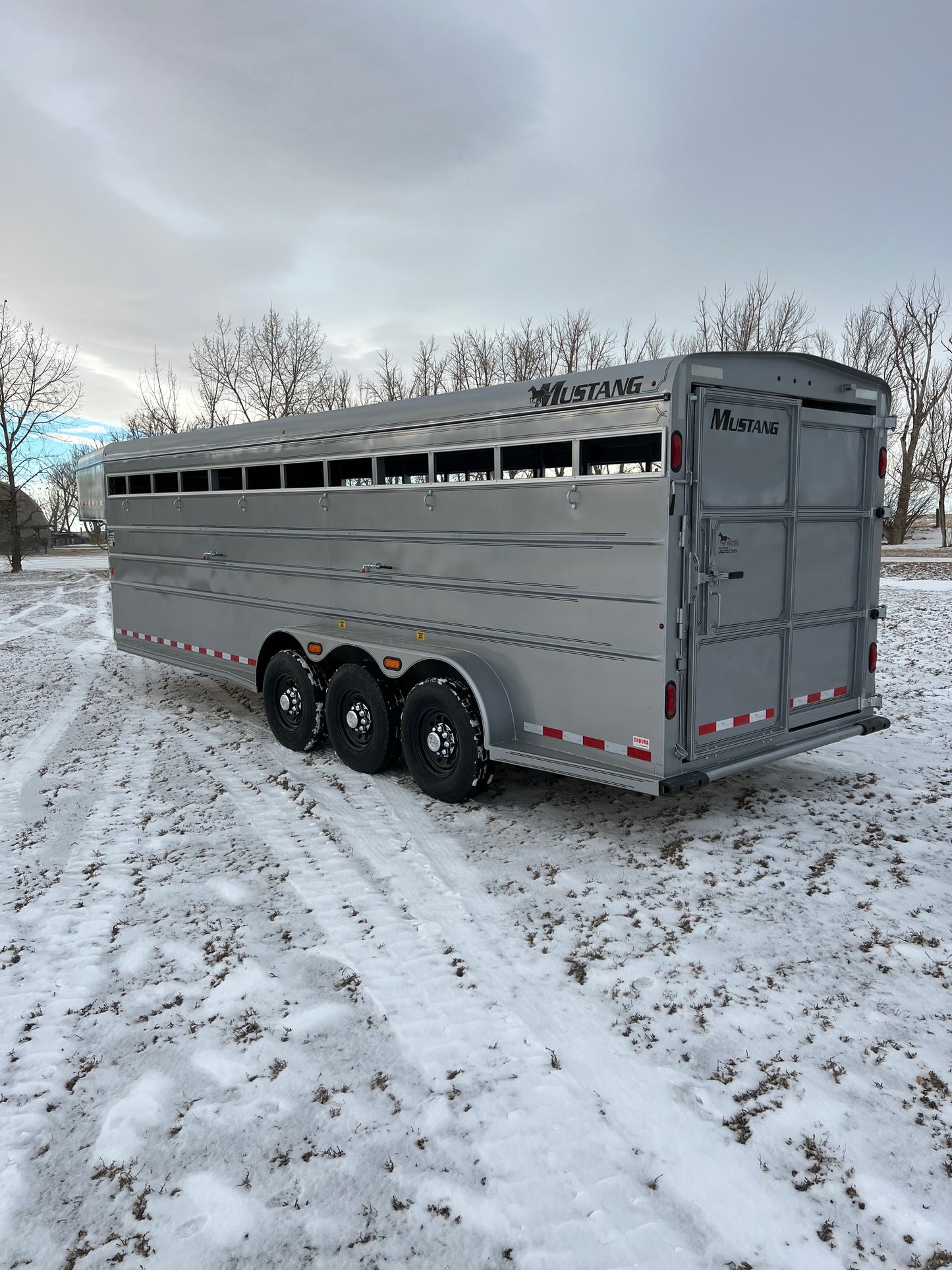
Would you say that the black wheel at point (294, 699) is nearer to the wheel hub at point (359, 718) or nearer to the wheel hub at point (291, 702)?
the wheel hub at point (291, 702)

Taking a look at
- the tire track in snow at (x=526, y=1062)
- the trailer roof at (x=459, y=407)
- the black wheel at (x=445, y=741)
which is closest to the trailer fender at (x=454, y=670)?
the black wheel at (x=445, y=741)

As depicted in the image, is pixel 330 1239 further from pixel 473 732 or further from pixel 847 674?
pixel 847 674

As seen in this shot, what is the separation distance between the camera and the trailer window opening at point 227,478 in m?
7.61

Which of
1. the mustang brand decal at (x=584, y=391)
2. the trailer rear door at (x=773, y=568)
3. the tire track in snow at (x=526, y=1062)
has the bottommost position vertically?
the tire track in snow at (x=526, y=1062)

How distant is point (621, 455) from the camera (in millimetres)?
4641

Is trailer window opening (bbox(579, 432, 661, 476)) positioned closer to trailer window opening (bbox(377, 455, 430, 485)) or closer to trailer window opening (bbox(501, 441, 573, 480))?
trailer window opening (bbox(501, 441, 573, 480))

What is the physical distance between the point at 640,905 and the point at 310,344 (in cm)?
3084

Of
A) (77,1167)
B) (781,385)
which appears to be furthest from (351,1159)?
(781,385)

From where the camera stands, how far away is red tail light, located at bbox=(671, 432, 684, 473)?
14.3 ft

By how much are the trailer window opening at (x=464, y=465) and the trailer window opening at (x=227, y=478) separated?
2660mm

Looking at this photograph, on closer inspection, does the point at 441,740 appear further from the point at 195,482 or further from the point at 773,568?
the point at 195,482

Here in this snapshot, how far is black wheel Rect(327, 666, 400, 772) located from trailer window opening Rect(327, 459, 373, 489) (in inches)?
56.2

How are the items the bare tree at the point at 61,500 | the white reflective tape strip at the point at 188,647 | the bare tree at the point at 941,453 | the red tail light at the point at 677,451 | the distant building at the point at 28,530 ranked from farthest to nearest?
the bare tree at the point at 61,500
the distant building at the point at 28,530
the bare tree at the point at 941,453
the white reflective tape strip at the point at 188,647
the red tail light at the point at 677,451

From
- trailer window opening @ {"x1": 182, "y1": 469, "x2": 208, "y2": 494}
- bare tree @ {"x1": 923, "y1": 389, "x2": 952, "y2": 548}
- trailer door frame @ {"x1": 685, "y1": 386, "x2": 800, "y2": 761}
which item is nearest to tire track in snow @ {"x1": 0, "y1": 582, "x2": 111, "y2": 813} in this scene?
trailer window opening @ {"x1": 182, "y1": 469, "x2": 208, "y2": 494}
